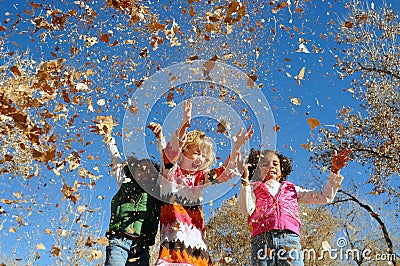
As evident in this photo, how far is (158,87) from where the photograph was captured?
5.52 metres

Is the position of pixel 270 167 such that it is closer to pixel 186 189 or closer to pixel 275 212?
pixel 275 212

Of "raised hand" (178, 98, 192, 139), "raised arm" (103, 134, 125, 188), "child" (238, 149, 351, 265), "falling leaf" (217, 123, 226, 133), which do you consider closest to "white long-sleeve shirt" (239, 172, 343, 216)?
"child" (238, 149, 351, 265)

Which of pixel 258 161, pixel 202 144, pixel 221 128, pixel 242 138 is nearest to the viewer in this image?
pixel 242 138

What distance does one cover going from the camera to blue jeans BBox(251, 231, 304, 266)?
400 cm

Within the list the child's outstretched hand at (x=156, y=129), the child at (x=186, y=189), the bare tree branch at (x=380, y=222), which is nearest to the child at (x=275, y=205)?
the child at (x=186, y=189)

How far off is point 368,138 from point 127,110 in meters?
9.36

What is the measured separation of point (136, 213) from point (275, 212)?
4.85 ft

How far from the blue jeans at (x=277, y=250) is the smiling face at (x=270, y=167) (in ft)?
2.52

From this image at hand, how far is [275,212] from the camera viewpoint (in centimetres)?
425

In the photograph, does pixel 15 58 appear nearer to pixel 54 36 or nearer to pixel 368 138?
pixel 54 36

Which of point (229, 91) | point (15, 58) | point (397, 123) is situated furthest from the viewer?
point (15, 58)

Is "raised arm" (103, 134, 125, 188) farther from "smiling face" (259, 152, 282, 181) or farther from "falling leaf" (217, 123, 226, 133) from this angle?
"smiling face" (259, 152, 282, 181)

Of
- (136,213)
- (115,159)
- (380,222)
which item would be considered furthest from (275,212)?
(380,222)

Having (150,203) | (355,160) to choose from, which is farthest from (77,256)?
(150,203)
